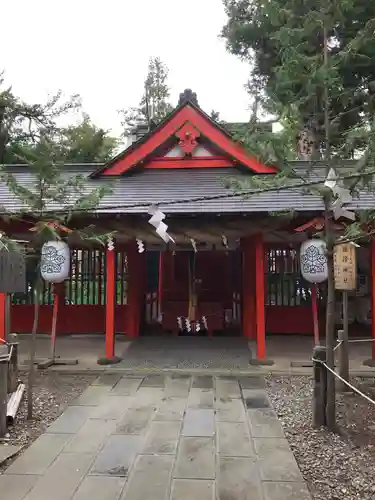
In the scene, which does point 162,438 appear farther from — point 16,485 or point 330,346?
point 330,346

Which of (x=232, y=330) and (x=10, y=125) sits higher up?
(x=10, y=125)

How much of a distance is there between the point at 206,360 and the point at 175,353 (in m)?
0.89

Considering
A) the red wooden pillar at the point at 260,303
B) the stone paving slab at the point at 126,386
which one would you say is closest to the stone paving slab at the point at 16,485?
the stone paving slab at the point at 126,386

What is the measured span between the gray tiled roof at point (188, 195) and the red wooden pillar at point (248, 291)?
1488mm

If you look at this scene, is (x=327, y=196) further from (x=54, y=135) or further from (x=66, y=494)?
(x=54, y=135)

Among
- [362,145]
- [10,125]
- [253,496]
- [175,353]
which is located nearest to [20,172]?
[175,353]

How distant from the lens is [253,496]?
3490 mm

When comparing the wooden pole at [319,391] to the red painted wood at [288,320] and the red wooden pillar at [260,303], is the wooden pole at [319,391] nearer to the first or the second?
the red wooden pillar at [260,303]

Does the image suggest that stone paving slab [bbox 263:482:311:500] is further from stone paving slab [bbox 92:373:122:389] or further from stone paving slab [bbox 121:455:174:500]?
stone paving slab [bbox 92:373:122:389]

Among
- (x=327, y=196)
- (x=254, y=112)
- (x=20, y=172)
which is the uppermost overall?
(x=20, y=172)

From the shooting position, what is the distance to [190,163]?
9.80 m

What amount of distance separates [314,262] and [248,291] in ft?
10.1

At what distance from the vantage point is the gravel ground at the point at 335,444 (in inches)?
146

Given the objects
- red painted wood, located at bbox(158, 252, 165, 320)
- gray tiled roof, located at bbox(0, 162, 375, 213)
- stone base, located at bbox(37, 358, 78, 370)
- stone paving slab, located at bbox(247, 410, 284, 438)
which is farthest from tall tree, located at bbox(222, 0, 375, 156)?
red painted wood, located at bbox(158, 252, 165, 320)
